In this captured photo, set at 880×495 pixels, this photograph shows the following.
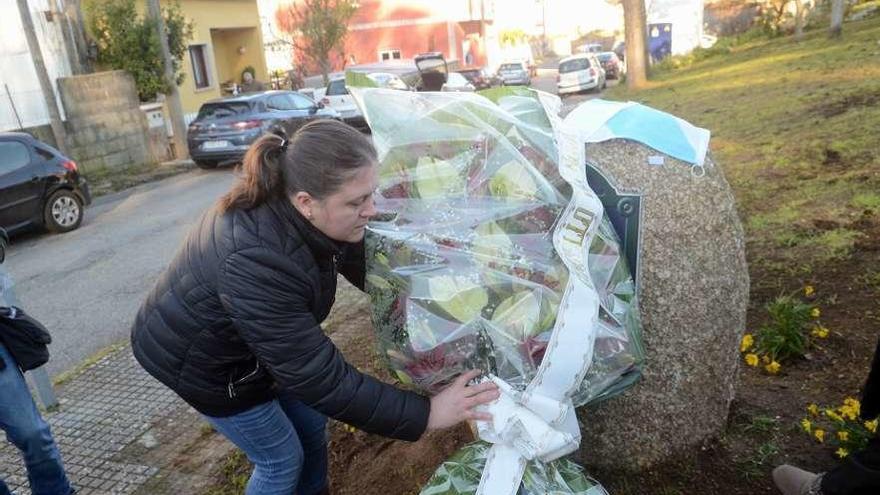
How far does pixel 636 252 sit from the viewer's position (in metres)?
2.31

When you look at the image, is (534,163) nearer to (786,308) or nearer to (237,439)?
(237,439)

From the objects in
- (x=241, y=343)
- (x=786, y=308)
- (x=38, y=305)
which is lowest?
(x=38, y=305)

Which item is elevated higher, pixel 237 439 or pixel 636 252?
pixel 636 252

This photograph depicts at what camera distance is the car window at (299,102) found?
14.9 metres

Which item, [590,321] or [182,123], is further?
[182,123]

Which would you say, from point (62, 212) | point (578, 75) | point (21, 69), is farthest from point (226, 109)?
point (578, 75)

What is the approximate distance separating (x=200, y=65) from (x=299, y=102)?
7644 mm

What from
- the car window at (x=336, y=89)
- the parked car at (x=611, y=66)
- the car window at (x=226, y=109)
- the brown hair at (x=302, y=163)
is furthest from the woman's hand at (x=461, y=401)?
the parked car at (x=611, y=66)

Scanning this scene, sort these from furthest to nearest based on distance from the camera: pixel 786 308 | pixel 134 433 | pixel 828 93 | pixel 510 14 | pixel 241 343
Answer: pixel 510 14, pixel 828 93, pixel 134 433, pixel 786 308, pixel 241 343

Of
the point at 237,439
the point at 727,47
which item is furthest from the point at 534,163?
the point at 727,47

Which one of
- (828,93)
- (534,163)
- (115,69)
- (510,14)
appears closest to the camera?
(534,163)

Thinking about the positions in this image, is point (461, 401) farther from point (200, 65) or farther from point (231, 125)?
point (200, 65)

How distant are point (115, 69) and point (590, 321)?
15783 millimetres

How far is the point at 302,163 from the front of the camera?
71.8 inches
